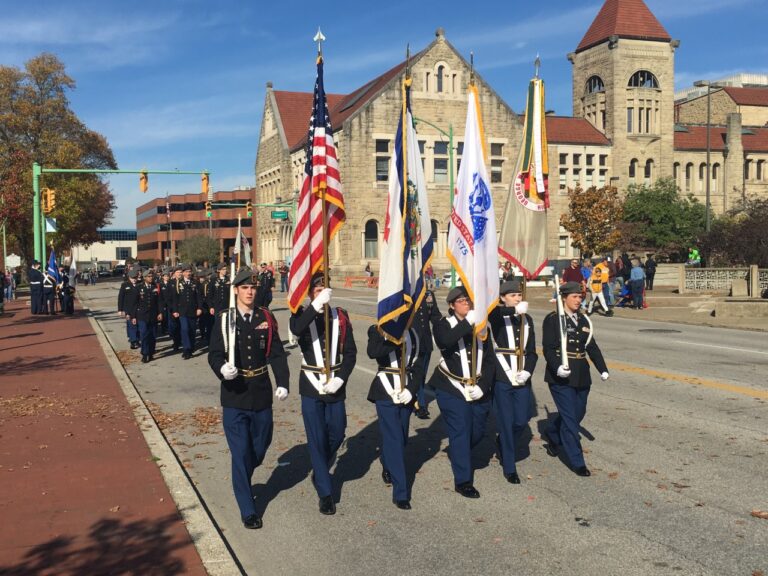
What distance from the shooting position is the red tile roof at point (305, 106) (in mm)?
59125

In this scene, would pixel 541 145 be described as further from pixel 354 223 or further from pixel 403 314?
pixel 354 223

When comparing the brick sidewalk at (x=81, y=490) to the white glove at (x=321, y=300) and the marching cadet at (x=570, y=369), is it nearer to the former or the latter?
the white glove at (x=321, y=300)

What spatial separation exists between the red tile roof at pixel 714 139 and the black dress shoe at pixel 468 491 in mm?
65650

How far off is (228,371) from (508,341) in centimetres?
310

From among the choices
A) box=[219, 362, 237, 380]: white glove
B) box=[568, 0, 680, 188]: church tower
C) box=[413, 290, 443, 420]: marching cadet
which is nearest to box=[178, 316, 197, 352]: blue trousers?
box=[413, 290, 443, 420]: marching cadet

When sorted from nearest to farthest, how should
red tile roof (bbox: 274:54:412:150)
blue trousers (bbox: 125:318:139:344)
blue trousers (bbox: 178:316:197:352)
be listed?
blue trousers (bbox: 178:316:197:352) < blue trousers (bbox: 125:318:139:344) < red tile roof (bbox: 274:54:412:150)

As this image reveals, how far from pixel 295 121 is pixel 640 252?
103 feet

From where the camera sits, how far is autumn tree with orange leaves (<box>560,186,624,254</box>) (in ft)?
173

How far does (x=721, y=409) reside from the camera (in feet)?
33.9

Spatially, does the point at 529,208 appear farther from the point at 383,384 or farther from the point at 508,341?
the point at 383,384

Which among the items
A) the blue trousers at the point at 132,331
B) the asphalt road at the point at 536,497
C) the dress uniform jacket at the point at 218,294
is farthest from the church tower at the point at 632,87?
the asphalt road at the point at 536,497

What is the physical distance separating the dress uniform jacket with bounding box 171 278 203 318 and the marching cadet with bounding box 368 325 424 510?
991cm

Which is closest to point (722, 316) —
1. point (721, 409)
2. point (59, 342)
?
point (721, 409)

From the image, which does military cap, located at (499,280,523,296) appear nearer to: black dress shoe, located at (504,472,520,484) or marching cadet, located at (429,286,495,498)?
marching cadet, located at (429,286,495,498)
